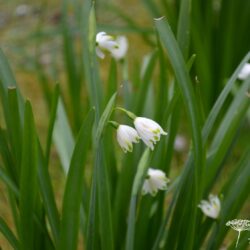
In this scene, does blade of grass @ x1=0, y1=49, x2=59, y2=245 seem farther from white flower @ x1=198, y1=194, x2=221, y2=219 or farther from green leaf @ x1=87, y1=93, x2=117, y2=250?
white flower @ x1=198, y1=194, x2=221, y2=219

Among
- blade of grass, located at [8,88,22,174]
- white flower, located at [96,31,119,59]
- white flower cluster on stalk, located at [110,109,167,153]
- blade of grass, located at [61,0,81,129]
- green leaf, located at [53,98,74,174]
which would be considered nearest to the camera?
white flower cluster on stalk, located at [110,109,167,153]

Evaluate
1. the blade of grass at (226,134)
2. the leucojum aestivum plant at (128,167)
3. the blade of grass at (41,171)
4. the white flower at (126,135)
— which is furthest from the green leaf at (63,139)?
the white flower at (126,135)

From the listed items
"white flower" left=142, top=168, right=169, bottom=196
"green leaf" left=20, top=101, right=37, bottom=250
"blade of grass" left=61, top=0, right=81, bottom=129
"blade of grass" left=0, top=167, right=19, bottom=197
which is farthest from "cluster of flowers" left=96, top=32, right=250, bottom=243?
"blade of grass" left=61, top=0, right=81, bottom=129

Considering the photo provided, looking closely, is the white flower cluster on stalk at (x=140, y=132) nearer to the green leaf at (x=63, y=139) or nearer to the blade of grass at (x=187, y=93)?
the blade of grass at (x=187, y=93)

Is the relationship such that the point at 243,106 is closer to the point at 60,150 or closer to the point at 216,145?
the point at 216,145

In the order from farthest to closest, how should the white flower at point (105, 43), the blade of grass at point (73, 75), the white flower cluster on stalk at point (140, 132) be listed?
the blade of grass at point (73, 75), the white flower at point (105, 43), the white flower cluster on stalk at point (140, 132)
